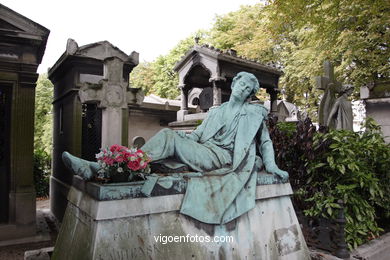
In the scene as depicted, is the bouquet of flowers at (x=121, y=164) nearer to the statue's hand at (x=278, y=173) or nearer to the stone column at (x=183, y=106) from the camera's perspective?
the statue's hand at (x=278, y=173)

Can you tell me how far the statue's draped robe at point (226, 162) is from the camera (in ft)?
8.33

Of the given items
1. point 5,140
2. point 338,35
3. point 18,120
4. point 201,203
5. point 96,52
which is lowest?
point 201,203

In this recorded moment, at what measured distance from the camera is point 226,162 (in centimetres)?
298

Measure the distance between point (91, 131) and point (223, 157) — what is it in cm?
429

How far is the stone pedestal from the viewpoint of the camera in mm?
2143

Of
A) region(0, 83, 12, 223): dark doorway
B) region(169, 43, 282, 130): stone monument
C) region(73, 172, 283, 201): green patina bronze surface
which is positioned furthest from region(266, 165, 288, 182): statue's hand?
region(169, 43, 282, 130): stone monument

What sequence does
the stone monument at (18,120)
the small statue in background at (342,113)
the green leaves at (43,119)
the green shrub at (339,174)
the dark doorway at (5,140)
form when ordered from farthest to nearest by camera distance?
the green leaves at (43,119)
the small statue in background at (342,113)
the dark doorway at (5,140)
the stone monument at (18,120)
the green shrub at (339,174)

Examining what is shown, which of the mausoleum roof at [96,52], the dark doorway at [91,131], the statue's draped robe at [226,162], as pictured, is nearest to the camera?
the statue's draped robe at [226,162]

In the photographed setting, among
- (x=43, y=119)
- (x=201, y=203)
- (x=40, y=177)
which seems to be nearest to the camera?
(x=201, y=203)

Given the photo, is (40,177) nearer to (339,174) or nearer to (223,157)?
(223,157)

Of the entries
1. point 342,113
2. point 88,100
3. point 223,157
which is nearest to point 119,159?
point 223,157

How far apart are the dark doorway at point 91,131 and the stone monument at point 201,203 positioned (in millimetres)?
3705

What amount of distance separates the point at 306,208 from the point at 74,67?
5182 mm

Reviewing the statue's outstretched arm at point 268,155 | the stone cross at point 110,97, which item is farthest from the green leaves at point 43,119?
the statue's outstretched arm at point 268,155
